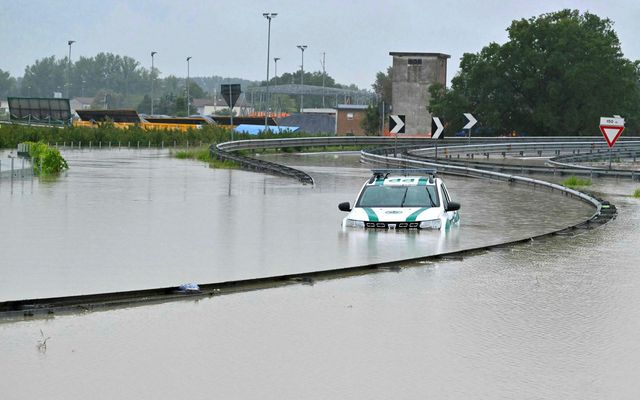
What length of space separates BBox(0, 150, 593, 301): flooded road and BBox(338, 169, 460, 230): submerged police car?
261 millimetres

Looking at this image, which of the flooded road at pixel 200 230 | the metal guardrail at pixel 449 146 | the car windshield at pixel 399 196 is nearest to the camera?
the flooded road at pixel 200 230

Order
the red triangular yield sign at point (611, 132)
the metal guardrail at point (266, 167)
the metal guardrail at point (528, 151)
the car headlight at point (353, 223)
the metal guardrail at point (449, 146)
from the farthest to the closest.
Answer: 1. the metal guardrail at point (449, 146)
2. the metal guardrail at point (528, 151)
3. the red triangular yield sign at point (611, 132)
4. the metal guardrail at point (266, 167)
5. the car headlight at point (353, 223)

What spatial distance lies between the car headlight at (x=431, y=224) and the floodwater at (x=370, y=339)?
12.2ft

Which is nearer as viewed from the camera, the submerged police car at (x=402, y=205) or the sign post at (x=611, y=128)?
the submerged police car at (x=402, y=205)

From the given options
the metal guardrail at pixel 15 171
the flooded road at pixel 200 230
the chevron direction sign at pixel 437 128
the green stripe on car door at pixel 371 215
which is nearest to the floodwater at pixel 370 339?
the flooded road at pixel 200 230

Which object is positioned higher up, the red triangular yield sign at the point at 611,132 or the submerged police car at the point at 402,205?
the red triangular yield sign at the point at 611,132

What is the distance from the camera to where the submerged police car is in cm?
2311

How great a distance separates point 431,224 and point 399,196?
4.51 feet

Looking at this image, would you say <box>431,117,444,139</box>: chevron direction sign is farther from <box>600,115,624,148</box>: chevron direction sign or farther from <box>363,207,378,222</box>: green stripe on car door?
<box>363,207,378,222</box>: green stripe on car door

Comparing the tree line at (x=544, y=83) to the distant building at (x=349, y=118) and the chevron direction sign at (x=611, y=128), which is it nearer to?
the distant building at (x=349, y=118)

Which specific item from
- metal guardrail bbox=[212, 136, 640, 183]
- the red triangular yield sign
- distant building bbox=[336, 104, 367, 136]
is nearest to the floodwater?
the red triangular yield sign

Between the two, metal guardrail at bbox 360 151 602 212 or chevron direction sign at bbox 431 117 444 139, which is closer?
metal guardrail at bbox 360 151 602 212

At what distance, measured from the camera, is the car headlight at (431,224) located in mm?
23109

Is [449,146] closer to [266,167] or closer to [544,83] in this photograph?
[266,167]
